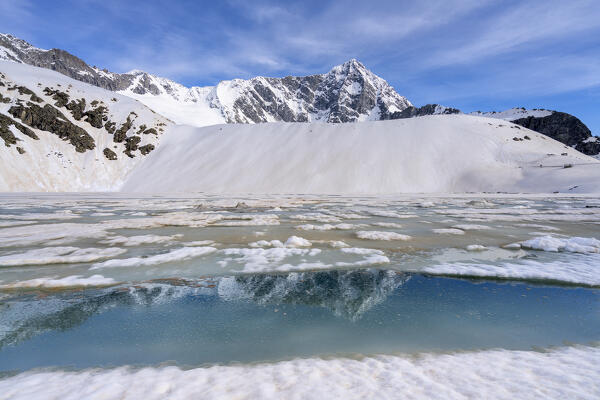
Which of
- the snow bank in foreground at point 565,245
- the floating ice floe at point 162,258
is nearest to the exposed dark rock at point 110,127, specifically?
the floating ice floe at point 162,258

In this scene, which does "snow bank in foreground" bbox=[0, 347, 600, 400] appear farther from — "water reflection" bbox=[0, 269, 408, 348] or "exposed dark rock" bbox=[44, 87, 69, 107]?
"exposed dark rock" bbox=[44, 87, 69, 107]

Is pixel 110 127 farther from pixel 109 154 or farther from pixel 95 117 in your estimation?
pixel 109 154

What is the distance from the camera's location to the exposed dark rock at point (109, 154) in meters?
52.1

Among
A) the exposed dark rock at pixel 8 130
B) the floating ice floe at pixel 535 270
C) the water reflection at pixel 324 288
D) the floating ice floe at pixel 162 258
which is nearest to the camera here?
the water reflection at pixel 324 288

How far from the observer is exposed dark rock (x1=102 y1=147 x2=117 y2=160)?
52062mm

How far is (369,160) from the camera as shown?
4972 cm

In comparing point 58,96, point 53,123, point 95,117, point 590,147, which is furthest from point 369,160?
point 590,147

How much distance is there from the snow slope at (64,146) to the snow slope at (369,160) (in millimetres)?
4221

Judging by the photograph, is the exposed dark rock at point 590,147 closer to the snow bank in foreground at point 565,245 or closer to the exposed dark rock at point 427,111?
the exposed dark rock at point 427,111

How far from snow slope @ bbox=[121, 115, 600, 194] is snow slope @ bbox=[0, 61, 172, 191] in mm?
4221

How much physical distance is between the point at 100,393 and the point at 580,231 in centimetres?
1206

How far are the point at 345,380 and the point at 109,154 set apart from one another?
203 feet

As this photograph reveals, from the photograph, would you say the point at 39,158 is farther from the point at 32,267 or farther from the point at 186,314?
the point at 186,314

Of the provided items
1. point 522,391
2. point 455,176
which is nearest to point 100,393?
point 522,391
